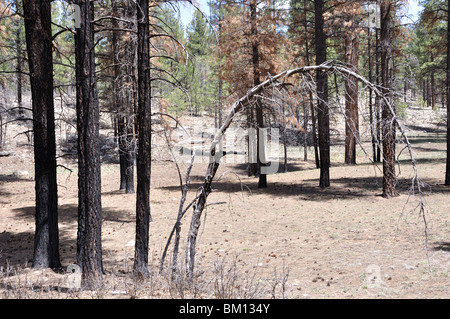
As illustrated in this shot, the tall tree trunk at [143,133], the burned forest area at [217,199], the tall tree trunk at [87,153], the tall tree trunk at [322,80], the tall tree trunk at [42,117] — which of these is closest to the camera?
the burned forest area at [217,199]

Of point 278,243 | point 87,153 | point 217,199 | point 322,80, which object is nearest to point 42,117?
point 87,153

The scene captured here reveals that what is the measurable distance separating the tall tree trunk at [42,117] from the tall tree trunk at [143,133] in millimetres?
2013

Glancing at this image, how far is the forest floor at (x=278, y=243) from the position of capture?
6.00m

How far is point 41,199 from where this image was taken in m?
7.74

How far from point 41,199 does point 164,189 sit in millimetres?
11518

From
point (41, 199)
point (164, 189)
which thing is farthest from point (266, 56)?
point (41, 199)

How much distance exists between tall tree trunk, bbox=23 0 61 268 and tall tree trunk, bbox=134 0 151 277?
2.01 meters

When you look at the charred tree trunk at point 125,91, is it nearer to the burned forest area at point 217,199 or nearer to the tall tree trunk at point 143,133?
the burned forest area at point 217,199

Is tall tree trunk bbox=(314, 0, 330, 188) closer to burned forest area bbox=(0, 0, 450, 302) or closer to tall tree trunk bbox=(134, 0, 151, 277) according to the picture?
burned forest area bbox=(0, 0, 450, 302)

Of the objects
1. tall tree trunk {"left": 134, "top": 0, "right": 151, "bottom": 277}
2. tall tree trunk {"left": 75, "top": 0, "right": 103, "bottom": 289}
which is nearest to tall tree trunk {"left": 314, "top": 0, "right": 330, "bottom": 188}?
tall tree trunk {"left": 134, "top": 0, "right": 151, "bottom": 277}

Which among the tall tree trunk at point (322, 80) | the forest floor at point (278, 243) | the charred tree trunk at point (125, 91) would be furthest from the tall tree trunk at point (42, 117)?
the tall tree trunk at point (322, 80)

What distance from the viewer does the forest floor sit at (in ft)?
19.7

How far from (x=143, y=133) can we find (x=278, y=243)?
4952mm
